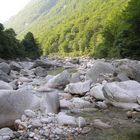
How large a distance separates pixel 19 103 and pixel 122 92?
19.9 feet

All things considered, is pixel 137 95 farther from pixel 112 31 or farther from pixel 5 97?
pixel 112 31

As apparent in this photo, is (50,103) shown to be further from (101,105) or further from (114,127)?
(114,127)

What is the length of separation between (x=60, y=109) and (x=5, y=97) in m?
3.91

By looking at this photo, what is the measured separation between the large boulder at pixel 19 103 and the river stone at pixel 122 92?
132 inches

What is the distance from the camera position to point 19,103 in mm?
16781

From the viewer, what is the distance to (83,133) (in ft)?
47.6

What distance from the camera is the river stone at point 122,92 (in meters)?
19.5

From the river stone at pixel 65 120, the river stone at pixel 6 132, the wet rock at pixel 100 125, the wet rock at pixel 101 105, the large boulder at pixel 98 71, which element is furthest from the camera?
the large boulder at pixel 98 71

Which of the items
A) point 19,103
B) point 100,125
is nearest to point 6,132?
point 19,103

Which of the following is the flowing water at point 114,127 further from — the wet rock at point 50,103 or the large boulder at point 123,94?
the wet rock at point 50,103

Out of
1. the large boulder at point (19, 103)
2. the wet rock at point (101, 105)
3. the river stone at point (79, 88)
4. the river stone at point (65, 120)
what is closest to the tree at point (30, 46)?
the river stone at point (79, 88)

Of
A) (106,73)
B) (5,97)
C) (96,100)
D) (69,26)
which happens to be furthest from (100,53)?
(69,26)

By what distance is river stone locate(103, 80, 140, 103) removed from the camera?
63.9 ft

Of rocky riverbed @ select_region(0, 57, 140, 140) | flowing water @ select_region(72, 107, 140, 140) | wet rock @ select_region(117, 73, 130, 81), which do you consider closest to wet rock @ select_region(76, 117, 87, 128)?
rocky riverbed @ select_region(0, 57, 140, 140)
